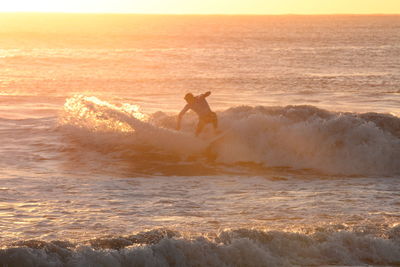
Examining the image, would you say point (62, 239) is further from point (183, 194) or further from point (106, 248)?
point (183, 194)

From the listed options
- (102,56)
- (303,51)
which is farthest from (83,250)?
(303,51)

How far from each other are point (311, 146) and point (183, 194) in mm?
6086

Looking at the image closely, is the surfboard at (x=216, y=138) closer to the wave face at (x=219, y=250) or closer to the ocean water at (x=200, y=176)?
the ocean water at (x=200, y=176)

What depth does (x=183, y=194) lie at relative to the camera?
16.0 meters

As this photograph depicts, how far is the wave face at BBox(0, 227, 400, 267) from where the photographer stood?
11.3 m

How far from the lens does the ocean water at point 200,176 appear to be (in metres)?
11.9

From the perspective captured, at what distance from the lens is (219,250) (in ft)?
38.5

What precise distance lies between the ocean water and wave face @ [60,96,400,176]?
50 millimetres

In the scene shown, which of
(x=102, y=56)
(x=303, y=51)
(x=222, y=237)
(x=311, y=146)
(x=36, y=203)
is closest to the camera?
(x=222, y=237)

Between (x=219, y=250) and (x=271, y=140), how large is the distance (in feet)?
33.0

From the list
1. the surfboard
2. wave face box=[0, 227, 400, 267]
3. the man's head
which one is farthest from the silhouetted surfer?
wave face box=[0, 227, 400, 267]

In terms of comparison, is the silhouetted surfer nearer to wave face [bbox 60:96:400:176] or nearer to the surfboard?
the surfboard

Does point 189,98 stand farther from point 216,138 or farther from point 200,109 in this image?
point 216,138

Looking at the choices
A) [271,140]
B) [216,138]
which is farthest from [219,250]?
[271,140]
